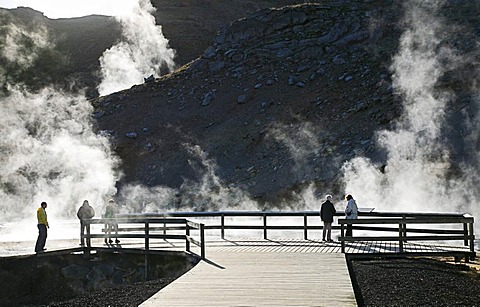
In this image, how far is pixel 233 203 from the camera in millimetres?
40781

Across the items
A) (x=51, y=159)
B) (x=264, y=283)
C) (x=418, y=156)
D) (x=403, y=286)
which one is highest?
(x=51, y=159)

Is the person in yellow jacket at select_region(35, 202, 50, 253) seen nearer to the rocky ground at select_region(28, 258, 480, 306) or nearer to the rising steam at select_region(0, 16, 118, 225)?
the rocky ground at select_region(28, 258, 480, 306)

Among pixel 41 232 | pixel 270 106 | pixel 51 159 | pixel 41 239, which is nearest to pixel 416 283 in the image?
pixel 41 239

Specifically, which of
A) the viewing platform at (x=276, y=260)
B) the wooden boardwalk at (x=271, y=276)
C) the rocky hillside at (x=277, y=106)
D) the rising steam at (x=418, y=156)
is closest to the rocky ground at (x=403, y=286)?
the viewing platform at (x=276, y=260)

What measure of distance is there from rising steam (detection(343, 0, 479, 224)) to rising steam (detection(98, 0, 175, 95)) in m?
32.9

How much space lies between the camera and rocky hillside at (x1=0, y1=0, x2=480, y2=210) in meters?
42.6

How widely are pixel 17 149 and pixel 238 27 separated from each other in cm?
2142

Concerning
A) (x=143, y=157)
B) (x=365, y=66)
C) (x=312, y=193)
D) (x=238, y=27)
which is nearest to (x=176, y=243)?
(x=312, y=193)

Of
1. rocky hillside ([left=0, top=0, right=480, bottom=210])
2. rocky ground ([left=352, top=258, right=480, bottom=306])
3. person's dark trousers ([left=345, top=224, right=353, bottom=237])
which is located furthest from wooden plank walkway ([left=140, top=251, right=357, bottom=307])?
rocky hillside ([left=0, top=0, right=480, bottom=210])

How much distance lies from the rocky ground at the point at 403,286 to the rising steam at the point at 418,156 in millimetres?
17663

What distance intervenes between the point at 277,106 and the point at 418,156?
13647 millimetres

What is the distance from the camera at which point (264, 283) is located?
12352 millimetres

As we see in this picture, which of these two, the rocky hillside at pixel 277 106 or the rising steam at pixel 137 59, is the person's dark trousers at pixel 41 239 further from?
the rising steam at pixel 137 59

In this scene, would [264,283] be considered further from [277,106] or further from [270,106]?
[270,106]
